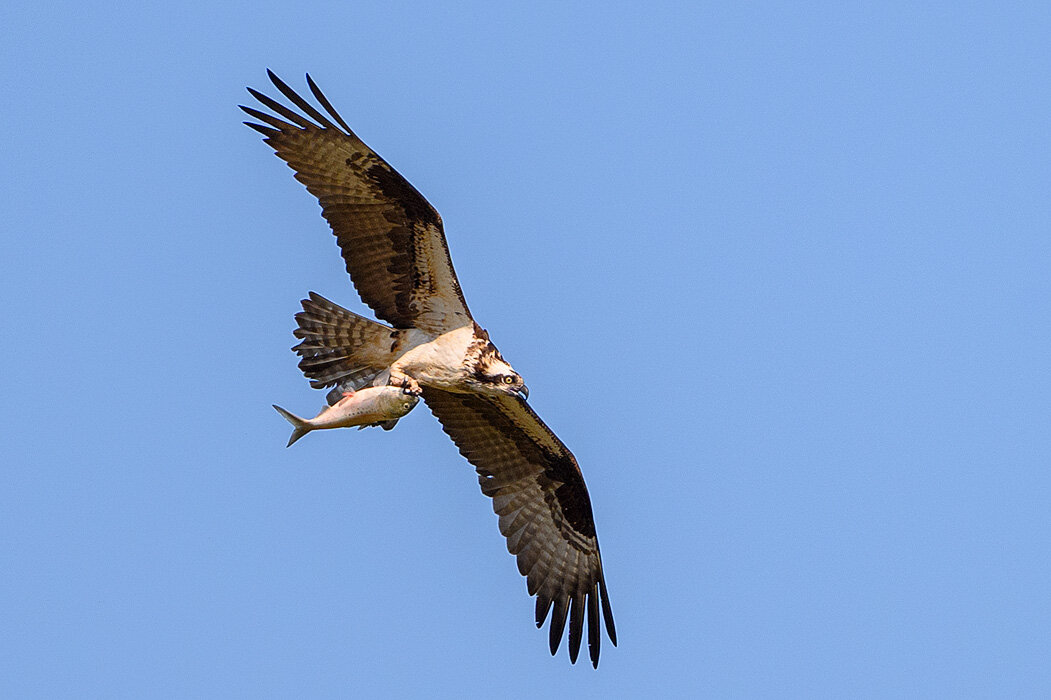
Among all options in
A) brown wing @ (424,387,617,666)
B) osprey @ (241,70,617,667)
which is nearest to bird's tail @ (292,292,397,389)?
osprey @ (241,70,617,667)

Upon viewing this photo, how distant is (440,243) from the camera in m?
12.2

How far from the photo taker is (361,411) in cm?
1162

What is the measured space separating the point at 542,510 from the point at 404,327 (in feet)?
7.36

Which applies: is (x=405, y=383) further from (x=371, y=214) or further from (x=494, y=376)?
(x=371, y=214)

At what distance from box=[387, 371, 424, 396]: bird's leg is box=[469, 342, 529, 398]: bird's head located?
0.48 m

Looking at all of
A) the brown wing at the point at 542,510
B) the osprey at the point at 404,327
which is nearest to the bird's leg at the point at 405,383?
the osprey at the point at 404,327

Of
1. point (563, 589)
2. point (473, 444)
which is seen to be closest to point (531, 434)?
point (473, 444)

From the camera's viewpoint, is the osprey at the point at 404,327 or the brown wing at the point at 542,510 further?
the brown wing at the point at 542,510

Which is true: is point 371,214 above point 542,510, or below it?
above

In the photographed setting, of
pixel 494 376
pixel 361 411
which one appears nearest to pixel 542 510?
pixel 494 376

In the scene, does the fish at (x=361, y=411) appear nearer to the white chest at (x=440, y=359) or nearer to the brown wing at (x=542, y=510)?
the white chest at (x=440, y=359)

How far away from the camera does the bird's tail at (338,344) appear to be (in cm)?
1264

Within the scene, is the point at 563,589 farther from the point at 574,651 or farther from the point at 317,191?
the point at 317,191

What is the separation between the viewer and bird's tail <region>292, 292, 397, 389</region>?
12.6m
